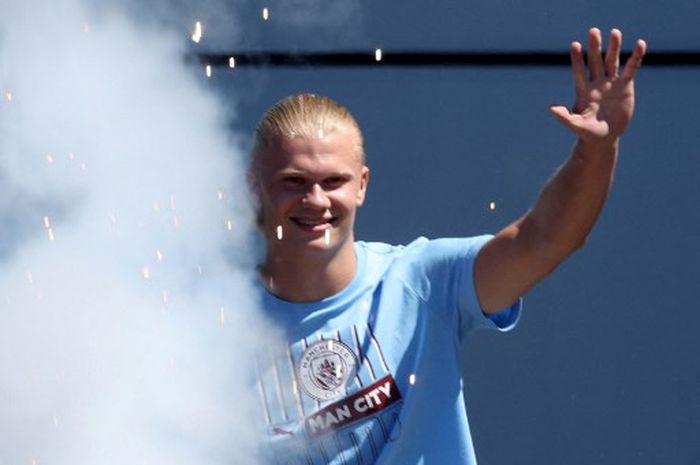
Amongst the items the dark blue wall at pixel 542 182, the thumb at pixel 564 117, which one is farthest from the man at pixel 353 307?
the dark blue wall at pixel 542 182

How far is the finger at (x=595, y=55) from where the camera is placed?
2.09 m

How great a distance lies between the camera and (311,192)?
232cm

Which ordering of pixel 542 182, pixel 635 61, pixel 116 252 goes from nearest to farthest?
1. pixel 635 61
2. pixel 116 252
3. pixel 542 182

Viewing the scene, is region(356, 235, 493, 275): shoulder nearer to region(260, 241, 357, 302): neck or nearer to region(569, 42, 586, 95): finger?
region(260, 241, 357, 302): neck

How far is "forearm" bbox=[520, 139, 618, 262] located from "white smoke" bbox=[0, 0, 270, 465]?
0.50 metres

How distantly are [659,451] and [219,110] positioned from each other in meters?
1.13

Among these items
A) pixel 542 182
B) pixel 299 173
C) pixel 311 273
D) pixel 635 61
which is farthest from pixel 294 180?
pixel 542 182

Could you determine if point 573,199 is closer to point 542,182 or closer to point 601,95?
point 601,95

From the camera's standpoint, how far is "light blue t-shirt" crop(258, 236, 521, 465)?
7.49 feet

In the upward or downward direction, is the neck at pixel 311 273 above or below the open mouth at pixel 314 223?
below

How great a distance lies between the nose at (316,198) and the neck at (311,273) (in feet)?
0.28

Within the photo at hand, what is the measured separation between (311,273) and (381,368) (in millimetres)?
190

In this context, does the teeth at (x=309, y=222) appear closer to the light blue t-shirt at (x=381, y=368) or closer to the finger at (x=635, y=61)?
the light blue t-shirt at (x=381, y=368)

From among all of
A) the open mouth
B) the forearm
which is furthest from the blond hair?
the forearm
